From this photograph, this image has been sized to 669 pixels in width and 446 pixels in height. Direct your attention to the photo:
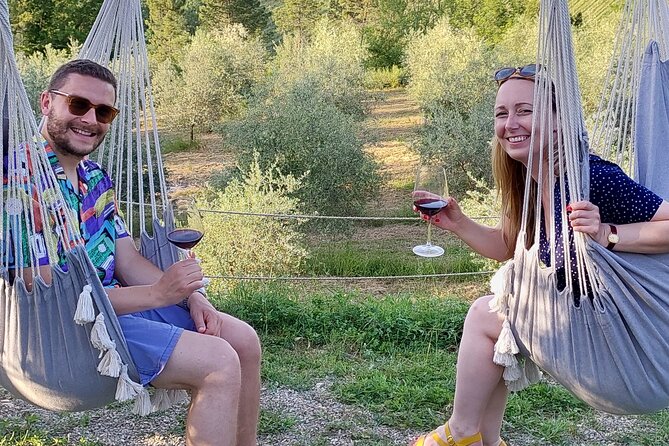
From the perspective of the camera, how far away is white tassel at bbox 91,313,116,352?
1.38 m

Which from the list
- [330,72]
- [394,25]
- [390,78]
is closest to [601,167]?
[330,72]

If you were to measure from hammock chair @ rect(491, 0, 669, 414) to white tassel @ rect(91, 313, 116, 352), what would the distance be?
0.84 m

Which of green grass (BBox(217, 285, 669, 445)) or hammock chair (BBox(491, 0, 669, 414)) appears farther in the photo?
green grass (BBox(217, 285, 669, 445))

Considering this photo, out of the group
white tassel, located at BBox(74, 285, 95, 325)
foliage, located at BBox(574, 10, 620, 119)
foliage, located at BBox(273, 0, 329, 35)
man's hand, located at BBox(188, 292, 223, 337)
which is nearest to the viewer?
white tassel, located at BBox(74, 285, 95, 325)

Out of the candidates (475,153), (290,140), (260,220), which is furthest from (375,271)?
(475,153)

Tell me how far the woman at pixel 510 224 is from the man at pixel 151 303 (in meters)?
0.52

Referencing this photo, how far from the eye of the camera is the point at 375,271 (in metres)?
7.18

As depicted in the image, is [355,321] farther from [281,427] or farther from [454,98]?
[454,98]

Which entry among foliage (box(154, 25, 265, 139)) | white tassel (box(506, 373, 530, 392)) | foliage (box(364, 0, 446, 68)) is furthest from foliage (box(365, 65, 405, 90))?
white tassel (box(506, 373, 530, 392))

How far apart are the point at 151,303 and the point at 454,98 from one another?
35.6 ft

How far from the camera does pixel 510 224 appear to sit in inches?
71.4

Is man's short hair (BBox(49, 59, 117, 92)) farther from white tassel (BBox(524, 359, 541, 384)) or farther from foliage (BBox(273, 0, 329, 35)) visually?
foliage (BBox(273, 0, 329, 35))

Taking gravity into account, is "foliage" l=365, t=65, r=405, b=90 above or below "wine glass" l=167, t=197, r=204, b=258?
above

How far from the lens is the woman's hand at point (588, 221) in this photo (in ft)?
4.64
